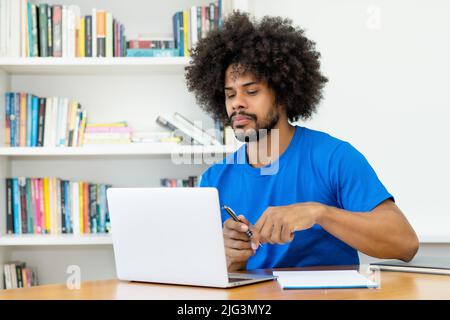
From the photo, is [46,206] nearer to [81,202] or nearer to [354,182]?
[81,202]

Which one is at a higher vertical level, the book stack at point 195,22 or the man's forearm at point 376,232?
the book stack at point 195,22

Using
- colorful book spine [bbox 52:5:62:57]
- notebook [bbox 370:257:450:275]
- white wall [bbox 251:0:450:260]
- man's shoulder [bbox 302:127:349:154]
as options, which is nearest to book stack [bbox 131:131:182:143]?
colorful book spine [bbox 52:5:62:57]

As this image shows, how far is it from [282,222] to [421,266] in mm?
400

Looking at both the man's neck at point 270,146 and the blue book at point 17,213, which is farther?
the blue book at point 17,213

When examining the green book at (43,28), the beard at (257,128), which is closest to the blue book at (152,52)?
the green book at (43,28)

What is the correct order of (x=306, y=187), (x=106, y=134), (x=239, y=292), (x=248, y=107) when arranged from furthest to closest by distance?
(x=106, y=134), (x=248, y=107), (x=306, y=187), (x=239, y=292)

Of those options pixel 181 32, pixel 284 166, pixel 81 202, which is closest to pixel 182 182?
pixel 81 202

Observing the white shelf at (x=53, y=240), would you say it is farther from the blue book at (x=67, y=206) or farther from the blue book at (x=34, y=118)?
the blue book at (x=34, y=118)

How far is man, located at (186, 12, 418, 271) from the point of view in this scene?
1571 mm

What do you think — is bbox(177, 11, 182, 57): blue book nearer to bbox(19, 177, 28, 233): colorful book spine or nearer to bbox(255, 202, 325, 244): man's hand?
bbox(19, 177, 28, 233): colorful book spine

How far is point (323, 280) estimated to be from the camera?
1.31 metres

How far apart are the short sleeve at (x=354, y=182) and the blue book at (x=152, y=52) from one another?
1.21 metres

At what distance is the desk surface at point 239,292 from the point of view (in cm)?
116
